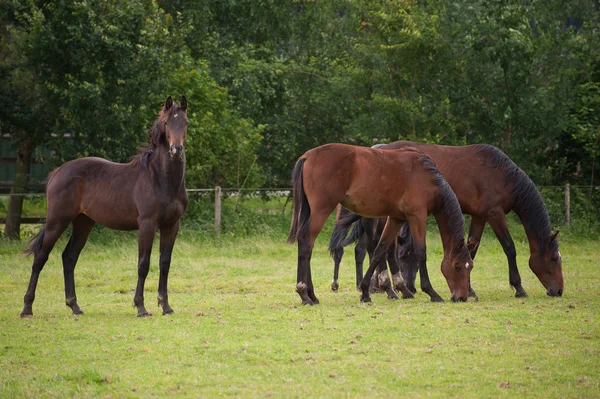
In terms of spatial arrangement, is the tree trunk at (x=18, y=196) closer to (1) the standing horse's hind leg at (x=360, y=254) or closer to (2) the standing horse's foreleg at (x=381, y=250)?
(1) the standing horse's hind leg at (x=360, y=254)

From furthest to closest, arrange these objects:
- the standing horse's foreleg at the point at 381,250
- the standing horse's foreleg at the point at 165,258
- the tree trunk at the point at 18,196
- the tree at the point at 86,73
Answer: the tree trunk at the point at 18,196 < the tree at the point at 86,73 < the standing horse's foreleg at the point at 381,250 < the standing horse's foreleg at the point at 165,258

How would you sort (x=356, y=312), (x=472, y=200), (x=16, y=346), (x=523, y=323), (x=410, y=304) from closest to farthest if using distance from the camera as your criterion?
(x=16, y=346) < (x=523, y=323) < (x=356, y=312) < (x=410, y=304) < (x=472, y=200)

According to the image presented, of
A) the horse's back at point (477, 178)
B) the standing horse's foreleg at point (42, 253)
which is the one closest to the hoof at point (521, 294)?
the horse's back at point (477, 178)

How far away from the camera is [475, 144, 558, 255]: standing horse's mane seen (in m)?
11.8

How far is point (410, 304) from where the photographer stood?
10.7m

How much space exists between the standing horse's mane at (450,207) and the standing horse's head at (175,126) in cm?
324

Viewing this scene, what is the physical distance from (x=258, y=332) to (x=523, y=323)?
2.79m

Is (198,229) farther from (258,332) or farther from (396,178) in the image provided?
(258,332)

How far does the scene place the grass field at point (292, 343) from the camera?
21.2 feet

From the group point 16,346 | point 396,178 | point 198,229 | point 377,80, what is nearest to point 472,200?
point 396,178

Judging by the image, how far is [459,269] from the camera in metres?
10.9

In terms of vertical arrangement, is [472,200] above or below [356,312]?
above

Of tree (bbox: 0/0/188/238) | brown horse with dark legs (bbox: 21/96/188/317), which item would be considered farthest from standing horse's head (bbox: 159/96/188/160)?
tree (bbox: 0/0/188/238)

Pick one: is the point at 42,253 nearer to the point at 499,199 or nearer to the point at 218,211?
the point at 499,199
